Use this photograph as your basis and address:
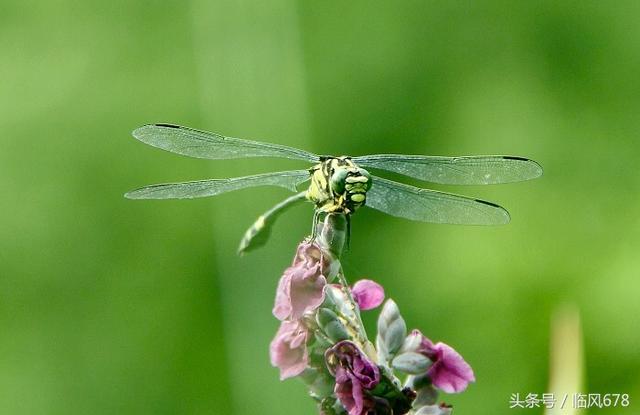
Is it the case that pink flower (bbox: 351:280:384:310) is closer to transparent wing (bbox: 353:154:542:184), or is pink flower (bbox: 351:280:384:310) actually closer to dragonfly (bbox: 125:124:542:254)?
dragonfly (bbox: 125:124:542:254)

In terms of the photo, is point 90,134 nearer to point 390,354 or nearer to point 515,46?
point 515,46

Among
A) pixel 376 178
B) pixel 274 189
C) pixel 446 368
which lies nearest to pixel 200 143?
pixel 376 178

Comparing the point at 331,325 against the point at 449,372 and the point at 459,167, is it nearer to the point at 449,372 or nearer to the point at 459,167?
the point at 449,372

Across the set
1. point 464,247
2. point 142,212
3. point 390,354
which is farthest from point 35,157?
point 390,354

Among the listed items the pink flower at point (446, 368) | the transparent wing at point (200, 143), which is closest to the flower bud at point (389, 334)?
the pink flower at point (446, 368)

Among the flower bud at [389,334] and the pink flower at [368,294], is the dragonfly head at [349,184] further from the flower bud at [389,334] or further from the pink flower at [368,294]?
the flower bud at [389,334]
